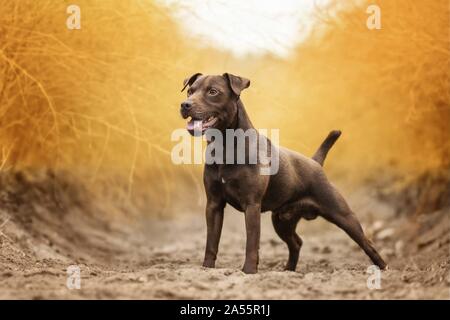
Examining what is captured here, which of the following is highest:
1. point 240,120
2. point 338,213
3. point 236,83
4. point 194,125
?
point 236,83

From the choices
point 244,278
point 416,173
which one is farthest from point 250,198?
point 416,173

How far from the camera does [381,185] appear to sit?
45.2ft

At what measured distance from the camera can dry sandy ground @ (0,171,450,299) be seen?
16.4ft

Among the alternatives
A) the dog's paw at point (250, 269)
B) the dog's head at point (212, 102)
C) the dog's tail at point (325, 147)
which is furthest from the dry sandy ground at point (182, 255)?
the dog's head at point (212, 102)

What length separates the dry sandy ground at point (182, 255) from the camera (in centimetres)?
501

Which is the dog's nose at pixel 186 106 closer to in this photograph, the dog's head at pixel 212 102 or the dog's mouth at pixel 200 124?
the dog's head at pixel 212 102

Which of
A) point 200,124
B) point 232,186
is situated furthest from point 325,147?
point 200,124

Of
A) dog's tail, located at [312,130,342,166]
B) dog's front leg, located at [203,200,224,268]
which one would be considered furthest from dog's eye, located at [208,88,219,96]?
dog's tail, located at [312,130,342,166]

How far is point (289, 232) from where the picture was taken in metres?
7.22

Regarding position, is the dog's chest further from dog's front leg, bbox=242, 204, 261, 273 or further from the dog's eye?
the dog's eye

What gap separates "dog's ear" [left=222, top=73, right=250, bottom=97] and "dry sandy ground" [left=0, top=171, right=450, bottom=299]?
62.6 inches

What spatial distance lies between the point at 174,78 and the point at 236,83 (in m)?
2.10

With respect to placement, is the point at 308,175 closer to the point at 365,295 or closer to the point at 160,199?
the point at 365,295

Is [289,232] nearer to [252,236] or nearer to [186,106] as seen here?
[252,236]
